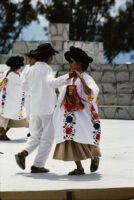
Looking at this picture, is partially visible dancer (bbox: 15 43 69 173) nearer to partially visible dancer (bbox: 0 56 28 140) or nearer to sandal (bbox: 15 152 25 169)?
sandal (bbox: 15 152 25 169)

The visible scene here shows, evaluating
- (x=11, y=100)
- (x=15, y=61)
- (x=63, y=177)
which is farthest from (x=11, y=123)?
(x=63, y=177)

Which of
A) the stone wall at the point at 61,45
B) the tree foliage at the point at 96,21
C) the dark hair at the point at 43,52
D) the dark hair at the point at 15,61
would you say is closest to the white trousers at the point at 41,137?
the dark hair at the point at 43,52

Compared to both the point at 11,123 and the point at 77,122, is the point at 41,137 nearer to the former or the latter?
the point at 77,122

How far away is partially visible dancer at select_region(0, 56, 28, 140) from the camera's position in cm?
851

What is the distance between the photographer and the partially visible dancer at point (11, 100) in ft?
27.9

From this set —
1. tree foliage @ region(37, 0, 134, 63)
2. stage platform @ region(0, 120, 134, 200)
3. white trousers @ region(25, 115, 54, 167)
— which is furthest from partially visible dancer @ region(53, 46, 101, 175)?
tree foliage @ region(37, 0, 134, 63)

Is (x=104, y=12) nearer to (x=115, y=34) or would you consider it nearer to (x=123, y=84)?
(x=115, y=34)

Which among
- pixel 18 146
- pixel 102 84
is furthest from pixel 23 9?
pixel 18 146

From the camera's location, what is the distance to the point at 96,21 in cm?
3028

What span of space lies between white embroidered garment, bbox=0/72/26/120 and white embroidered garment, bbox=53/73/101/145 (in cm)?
360

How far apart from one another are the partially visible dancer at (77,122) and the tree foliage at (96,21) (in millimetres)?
25527

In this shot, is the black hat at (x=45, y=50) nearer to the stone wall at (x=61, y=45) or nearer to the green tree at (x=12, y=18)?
the stone wall at (x=61, y=45)

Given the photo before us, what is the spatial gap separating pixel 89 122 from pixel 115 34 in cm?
2668

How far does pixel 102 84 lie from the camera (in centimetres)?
1521
